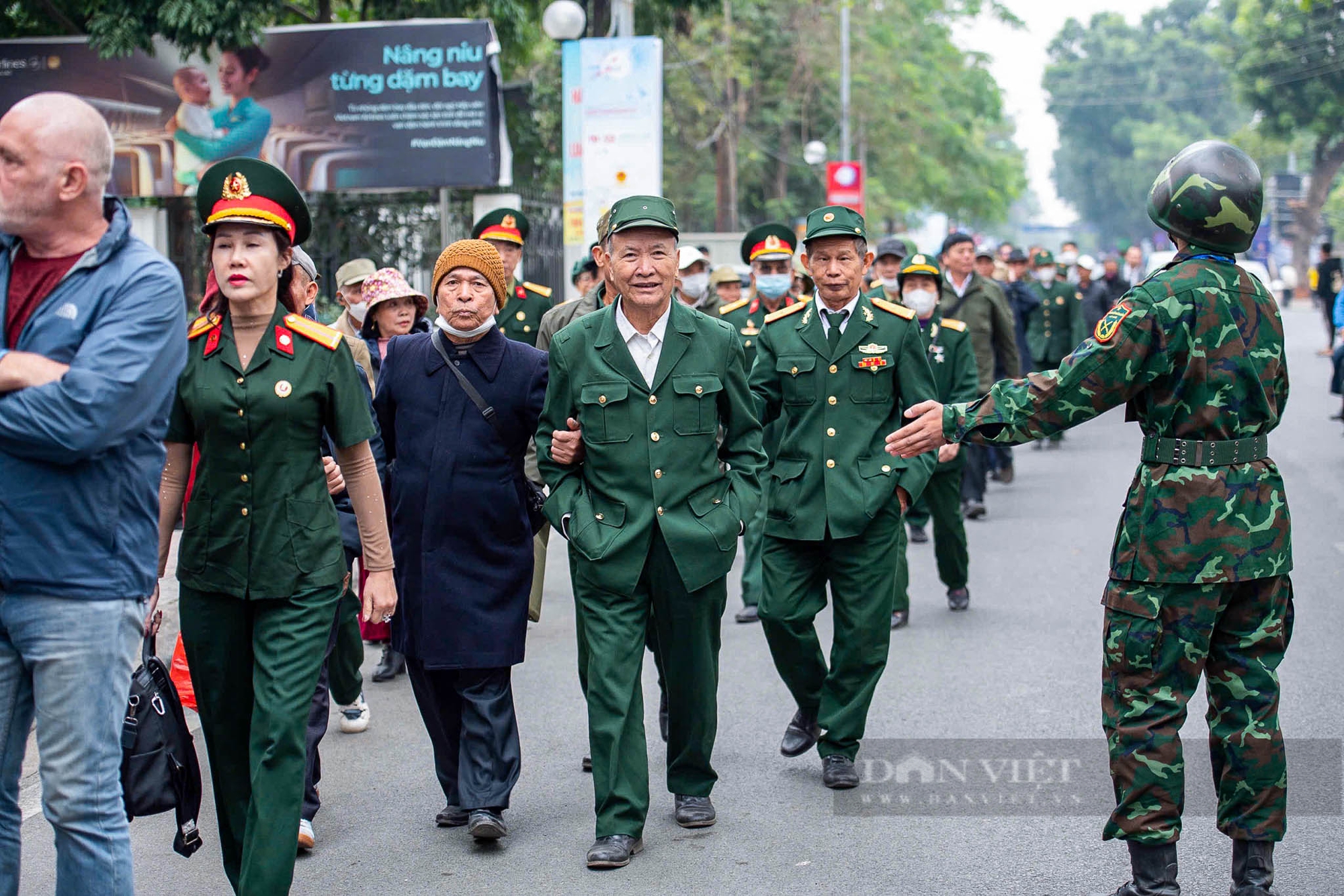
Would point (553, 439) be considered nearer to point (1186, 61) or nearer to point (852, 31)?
point (852, 31)

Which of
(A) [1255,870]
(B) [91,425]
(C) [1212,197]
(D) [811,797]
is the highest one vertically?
(C) [1212,197]

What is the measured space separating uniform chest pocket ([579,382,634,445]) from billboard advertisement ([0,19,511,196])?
415 inches

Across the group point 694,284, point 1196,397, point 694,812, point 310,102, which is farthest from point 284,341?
point 310,102

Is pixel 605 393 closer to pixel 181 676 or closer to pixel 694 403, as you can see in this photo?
pixel 694 403

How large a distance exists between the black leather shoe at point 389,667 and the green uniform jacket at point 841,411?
256 cm

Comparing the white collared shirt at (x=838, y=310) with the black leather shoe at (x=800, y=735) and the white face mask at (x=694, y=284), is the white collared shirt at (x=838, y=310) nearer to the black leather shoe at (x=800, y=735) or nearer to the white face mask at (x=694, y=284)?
the black leather shoe at (x=800, y=735)

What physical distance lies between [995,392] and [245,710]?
2350 mm

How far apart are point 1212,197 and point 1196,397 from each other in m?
0.56

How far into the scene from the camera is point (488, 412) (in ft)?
17.8

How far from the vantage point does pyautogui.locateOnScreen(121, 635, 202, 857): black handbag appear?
4176 mm

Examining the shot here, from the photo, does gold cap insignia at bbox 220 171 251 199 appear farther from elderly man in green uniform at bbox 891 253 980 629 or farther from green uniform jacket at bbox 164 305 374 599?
elderly man in green uniform at bbox 891 253 980 629

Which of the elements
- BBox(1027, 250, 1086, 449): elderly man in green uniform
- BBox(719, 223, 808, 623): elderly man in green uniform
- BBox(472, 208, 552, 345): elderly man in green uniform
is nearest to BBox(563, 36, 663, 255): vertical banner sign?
BBox(472, 208, 552, 345): elderly man in green uniform

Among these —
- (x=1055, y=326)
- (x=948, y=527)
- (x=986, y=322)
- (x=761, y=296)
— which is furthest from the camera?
(x=1055, y=326)

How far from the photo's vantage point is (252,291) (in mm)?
4438
